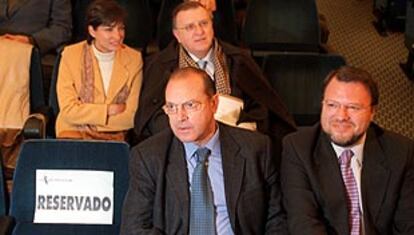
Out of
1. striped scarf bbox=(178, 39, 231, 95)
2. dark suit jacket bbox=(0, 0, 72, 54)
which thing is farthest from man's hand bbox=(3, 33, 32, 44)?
striped scarf bbox=(178, 39, 231, 95)

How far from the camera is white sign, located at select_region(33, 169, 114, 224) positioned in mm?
2480

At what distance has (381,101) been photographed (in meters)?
4.85

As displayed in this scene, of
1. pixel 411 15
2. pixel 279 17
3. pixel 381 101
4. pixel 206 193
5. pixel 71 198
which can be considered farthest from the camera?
pixel 411 15

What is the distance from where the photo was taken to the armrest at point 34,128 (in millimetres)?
2936

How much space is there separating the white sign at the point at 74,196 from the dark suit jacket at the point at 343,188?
65cm

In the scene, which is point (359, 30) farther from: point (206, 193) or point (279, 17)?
point (206, 193)

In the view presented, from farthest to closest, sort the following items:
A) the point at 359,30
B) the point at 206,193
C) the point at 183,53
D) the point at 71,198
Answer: the point at 359,30
the point at 183,53
the point at 71,198
the point at 206,193

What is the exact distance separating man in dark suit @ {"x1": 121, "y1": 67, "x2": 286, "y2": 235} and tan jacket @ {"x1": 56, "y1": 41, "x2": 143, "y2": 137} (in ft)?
2.84

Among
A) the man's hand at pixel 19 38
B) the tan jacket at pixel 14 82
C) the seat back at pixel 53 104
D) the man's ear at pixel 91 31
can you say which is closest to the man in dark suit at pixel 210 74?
the man's ear at pixel 91 31

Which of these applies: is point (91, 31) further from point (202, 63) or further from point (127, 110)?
point (202, 63)

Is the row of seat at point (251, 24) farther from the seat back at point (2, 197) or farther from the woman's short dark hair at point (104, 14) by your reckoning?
the seat back at point (2, 197)

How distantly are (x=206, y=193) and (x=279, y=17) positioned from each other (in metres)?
2.26

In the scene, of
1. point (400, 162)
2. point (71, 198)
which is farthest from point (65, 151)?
point (400, 162)

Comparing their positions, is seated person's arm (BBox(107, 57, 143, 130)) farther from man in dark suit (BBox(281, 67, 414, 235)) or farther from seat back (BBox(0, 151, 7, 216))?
man in dark suit (BBox(281, 67, 414, 235))
